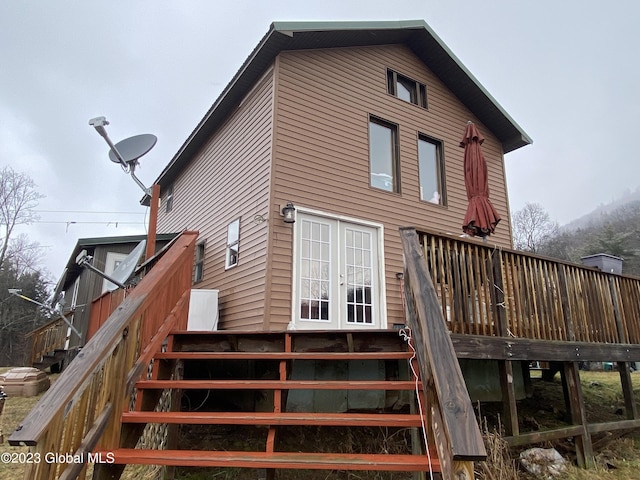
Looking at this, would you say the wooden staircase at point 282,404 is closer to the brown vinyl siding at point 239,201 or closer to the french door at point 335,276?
the brown vinyl siding at point 239,201

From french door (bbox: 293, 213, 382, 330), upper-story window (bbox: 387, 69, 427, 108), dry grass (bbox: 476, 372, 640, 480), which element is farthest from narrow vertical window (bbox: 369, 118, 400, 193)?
dry grass (bbox: 476, 372, 640, 480)

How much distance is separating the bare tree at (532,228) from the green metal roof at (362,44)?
84.2 ft

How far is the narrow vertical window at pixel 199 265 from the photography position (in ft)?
27.7

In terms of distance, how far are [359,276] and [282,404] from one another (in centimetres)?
346

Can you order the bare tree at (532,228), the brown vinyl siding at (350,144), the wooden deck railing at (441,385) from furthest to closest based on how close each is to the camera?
the bare tree at (532,228) → the brown vinyl siding at (350,144) → the wooden deck railing at (441,385)

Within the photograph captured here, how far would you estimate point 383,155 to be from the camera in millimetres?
7773

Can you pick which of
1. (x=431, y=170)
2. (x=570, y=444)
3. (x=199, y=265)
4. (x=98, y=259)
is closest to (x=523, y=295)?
(x=570, y=444)

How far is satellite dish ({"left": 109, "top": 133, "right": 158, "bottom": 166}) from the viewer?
6.52 metres

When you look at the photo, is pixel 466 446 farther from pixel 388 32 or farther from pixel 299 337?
pixel 388 32

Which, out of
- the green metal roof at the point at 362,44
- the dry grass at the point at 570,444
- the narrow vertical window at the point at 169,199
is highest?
the green metal roof at the point at 362,44

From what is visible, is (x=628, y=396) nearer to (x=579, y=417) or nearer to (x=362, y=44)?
(x=579, y=417)

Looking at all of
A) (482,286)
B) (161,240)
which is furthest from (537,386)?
(161,240)

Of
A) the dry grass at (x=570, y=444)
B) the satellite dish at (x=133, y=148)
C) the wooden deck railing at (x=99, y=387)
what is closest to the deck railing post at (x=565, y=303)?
the dry grass at (x=570, y=444)

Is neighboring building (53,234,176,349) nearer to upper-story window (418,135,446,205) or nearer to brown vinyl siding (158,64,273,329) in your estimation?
brown vinyl siding (158,64,273,329)
